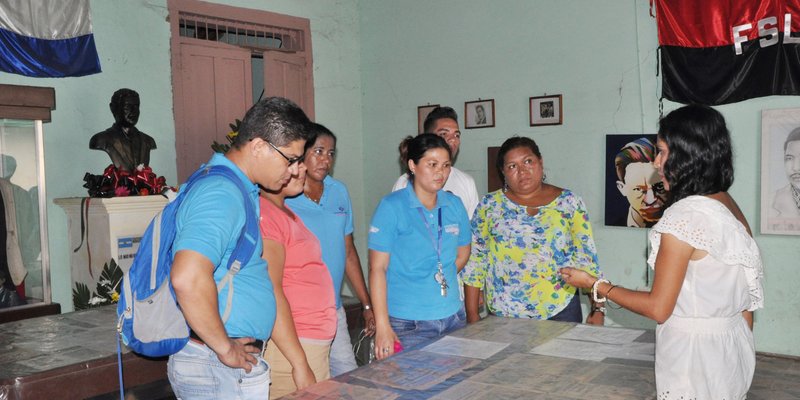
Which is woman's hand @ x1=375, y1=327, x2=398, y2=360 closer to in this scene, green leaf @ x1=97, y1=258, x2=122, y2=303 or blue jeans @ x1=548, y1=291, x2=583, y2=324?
blue jeans @ x1=548, y1=291, x2=583, y2=324

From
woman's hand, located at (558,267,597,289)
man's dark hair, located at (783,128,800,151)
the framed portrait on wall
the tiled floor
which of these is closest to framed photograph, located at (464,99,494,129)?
the framed portrait on wall

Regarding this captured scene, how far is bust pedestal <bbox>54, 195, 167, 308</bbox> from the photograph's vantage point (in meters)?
4.18

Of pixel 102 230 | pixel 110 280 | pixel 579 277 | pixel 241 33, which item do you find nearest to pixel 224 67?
pixel 241 33

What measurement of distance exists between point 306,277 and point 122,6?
347cm

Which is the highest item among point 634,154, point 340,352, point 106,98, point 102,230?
point 106,98

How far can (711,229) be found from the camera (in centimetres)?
166

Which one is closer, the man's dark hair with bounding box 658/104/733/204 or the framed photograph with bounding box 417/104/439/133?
the man's dark hair with bounding box 658/104/733/204

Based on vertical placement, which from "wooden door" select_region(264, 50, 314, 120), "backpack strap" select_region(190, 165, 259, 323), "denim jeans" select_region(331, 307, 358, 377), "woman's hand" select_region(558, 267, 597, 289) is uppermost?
"wooden door" select_region(264, 50, 314, 120)

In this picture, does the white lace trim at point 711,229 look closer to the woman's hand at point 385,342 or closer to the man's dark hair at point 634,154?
the woman's hand at point 385,342

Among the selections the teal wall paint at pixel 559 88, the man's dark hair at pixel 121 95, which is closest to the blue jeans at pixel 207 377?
the man's dark hair at pixel 121 95

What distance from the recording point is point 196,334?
1729mm

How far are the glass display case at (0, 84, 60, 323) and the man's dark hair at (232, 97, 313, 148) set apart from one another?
2.81 meters

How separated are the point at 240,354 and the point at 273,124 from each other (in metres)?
0.61

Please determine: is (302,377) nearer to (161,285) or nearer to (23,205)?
(161,285)
